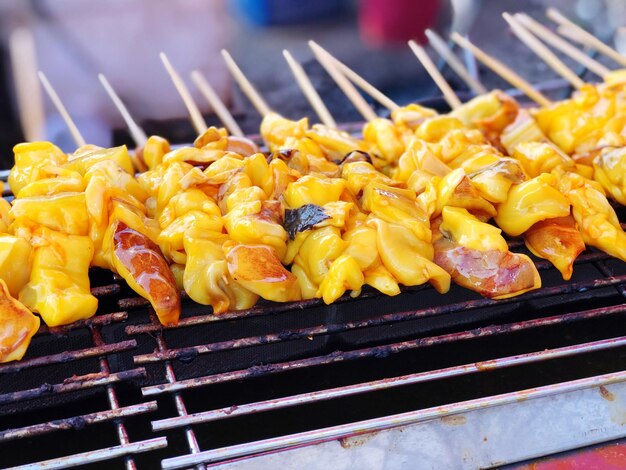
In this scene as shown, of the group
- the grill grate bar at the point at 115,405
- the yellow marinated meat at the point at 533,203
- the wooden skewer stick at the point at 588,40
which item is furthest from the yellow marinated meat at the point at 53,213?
the wooden skewer stick at the point at 588,40

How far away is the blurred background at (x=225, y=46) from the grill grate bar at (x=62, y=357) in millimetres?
2414

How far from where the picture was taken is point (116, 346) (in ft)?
7.15

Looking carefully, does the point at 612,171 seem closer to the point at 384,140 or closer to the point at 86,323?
the point at 384,140

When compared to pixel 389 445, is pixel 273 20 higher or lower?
higher

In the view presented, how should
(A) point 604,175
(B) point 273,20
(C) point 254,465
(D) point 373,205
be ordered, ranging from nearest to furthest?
(C) point 254,465 → (D) point 373,205 → (A) point 604,175 → (B) point 273,20

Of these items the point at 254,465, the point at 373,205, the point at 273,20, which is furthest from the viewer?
the point at 273,20

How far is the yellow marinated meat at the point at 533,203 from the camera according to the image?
2.59 meters

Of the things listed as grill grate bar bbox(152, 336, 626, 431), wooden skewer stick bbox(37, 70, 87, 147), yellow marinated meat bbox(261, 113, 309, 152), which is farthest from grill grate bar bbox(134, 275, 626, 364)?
wooden skewer stick bbox(37, 70, 87, 147)

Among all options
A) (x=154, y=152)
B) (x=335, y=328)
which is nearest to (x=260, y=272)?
(x=335, y=328)

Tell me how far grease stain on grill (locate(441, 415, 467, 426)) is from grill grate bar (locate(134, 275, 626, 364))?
378mm

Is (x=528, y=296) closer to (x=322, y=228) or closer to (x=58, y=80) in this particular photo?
(x=322, y=228)

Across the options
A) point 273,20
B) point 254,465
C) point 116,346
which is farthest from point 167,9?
point 254,465

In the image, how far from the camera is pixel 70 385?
2.06m

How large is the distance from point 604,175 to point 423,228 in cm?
101
